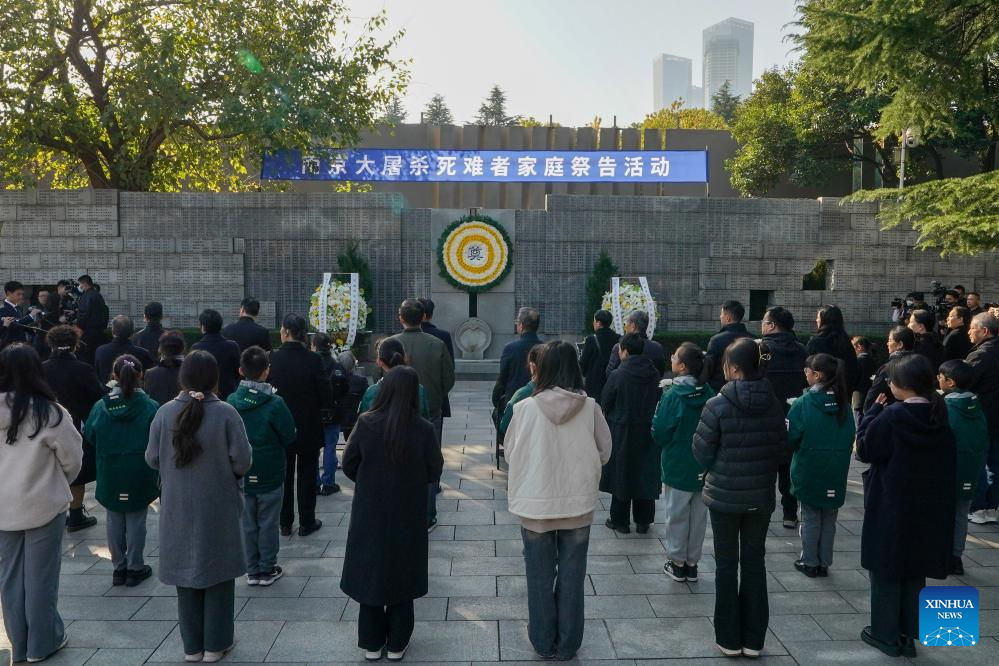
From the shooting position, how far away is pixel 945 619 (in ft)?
14.0

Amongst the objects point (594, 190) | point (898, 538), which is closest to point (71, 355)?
point (898, 538)

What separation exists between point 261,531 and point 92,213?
10592mm

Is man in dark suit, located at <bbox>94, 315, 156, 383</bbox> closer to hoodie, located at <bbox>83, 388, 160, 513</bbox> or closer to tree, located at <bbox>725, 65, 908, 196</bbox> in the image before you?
hoodie, located at <bbox>83, 388, 160, 513</bbox>

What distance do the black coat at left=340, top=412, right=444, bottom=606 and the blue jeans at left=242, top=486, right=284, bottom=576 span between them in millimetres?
1314

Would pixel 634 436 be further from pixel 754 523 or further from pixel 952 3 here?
pixel 952 3

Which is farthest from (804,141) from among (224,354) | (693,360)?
(224,354)

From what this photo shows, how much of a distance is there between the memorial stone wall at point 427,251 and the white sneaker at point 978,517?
7638mm

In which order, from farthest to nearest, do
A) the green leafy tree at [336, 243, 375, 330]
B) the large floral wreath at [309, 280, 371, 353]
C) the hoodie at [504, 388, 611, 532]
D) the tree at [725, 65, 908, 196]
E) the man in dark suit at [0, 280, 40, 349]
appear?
the tree at [725, 65, 908, 196], the green leafy tree at [336, 243, 375, 330], the large floral wreath at [309, 280, 371, 353], the man in dark suit at [0, 280, 40, 349], the hoodie at [504, 388, 611, 532]

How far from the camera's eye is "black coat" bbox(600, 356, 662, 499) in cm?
557

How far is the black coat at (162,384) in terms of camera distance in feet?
18.7

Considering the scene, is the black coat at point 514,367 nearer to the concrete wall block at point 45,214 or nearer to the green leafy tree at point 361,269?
the green leafy tree at point 361,269

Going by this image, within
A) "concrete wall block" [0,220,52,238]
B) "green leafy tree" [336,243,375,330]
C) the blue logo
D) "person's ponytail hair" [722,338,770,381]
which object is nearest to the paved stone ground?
the blue logo

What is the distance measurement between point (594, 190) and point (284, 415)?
67.3 ft

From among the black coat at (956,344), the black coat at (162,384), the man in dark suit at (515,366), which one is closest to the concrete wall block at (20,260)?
the black coat at (162,384)
